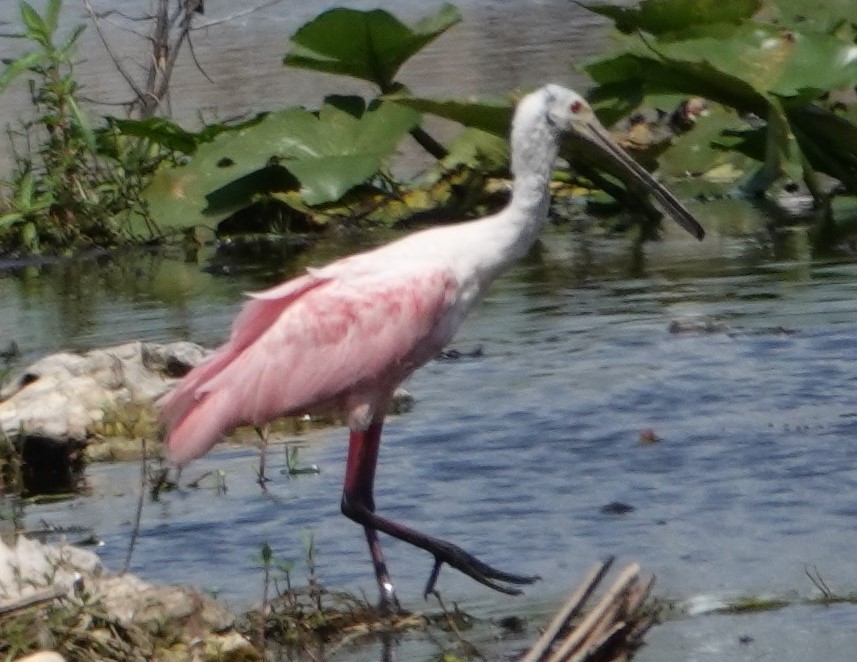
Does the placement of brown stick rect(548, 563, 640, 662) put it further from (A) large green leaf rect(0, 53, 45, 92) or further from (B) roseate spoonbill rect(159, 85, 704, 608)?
(A) large green leaf rect(0, 53, 45, 92)

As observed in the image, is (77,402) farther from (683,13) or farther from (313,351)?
(683,13)

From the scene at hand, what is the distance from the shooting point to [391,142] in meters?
12.8

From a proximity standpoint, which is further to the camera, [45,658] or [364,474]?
[364,474]

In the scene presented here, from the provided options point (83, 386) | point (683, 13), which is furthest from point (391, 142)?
point (83, 386)

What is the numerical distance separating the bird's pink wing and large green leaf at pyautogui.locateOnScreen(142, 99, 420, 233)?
239 inches

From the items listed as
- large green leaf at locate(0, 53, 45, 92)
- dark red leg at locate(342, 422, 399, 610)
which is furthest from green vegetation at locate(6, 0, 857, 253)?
dark red leg at locate(342, 422, 399, 610)

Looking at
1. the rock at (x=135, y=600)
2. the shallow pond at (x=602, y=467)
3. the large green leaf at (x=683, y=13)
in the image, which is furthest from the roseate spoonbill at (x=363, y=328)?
the large green leaf at (x=683, y=13)

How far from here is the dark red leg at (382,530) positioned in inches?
227

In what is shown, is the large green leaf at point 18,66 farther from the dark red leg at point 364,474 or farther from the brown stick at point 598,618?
the brown stick at point 598,618

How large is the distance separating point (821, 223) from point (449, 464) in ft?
17.4

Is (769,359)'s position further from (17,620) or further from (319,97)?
(319,97)

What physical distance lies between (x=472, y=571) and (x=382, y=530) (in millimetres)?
518

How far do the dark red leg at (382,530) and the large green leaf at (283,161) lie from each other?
6204mm

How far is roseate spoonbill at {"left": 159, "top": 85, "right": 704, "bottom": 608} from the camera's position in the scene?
20.9 ft
